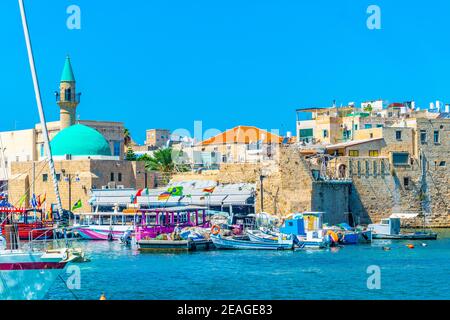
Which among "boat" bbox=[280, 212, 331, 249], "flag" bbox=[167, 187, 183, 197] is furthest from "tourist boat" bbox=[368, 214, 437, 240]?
"flag" bbox=[167, 187, 183, 197]

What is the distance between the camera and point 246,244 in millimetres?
Result: 40062

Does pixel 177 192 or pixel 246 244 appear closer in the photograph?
pixel 246 244

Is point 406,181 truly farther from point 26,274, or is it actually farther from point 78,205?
point 26,274

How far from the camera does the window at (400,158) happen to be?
50.3 meters

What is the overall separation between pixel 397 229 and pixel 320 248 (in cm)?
731

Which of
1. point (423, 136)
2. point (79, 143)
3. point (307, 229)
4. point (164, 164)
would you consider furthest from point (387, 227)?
point (79, 143)

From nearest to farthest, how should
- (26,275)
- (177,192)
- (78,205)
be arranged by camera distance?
1. (26,275)
2. (78,205)
3. (177,192)

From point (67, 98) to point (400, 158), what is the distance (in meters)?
26.6

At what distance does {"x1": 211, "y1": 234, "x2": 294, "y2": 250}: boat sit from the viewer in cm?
3958

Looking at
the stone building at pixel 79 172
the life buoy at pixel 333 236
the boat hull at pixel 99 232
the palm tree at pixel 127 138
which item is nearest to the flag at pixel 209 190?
the boat hull at pixel 99 232

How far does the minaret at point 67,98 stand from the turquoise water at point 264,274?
1026 inches

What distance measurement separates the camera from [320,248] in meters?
40.2
